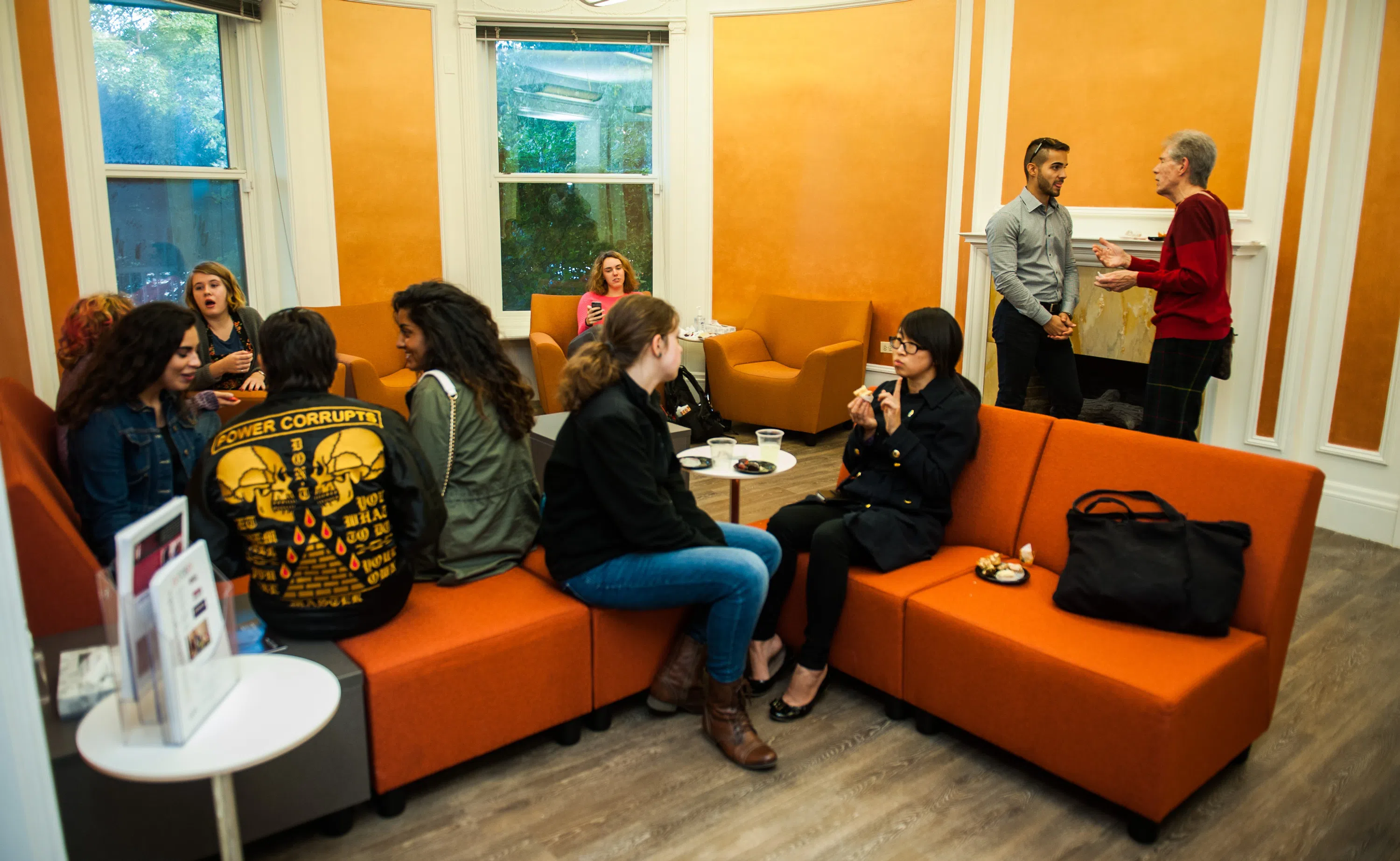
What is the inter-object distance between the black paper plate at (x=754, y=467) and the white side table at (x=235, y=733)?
1.57 metres

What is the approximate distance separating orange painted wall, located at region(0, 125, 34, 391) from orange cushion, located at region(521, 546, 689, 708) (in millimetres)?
2098

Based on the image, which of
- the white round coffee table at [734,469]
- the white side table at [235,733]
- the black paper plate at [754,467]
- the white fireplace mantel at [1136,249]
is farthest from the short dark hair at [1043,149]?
the white side table at [235,733]

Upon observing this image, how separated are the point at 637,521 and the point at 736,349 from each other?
393cm

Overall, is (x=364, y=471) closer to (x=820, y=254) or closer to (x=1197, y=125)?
(x=1197, y=125)

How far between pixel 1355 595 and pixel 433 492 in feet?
11.0

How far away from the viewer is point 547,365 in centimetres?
590

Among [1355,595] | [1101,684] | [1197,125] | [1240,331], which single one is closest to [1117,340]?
[1240,331]

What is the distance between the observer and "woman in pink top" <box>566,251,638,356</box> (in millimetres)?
5617

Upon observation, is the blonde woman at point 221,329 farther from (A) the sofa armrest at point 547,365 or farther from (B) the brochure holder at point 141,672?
(B) the brochure holder at point 141,672

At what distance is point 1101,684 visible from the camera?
2203 millimetres

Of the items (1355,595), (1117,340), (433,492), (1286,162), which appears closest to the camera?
(433,492)

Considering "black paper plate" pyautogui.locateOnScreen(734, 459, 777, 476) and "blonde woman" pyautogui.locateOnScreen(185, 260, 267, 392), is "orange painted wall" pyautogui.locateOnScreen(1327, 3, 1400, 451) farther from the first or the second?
"blonde woman" pyautogui.locateOnScreen(185, 260, 267, 392)

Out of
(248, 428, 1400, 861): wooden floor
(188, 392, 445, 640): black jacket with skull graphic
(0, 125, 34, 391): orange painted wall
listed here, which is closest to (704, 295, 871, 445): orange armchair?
(248, 428, 1400, 861): wooden floor

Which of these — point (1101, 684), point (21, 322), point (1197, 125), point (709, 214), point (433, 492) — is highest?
point (1197, 125)
